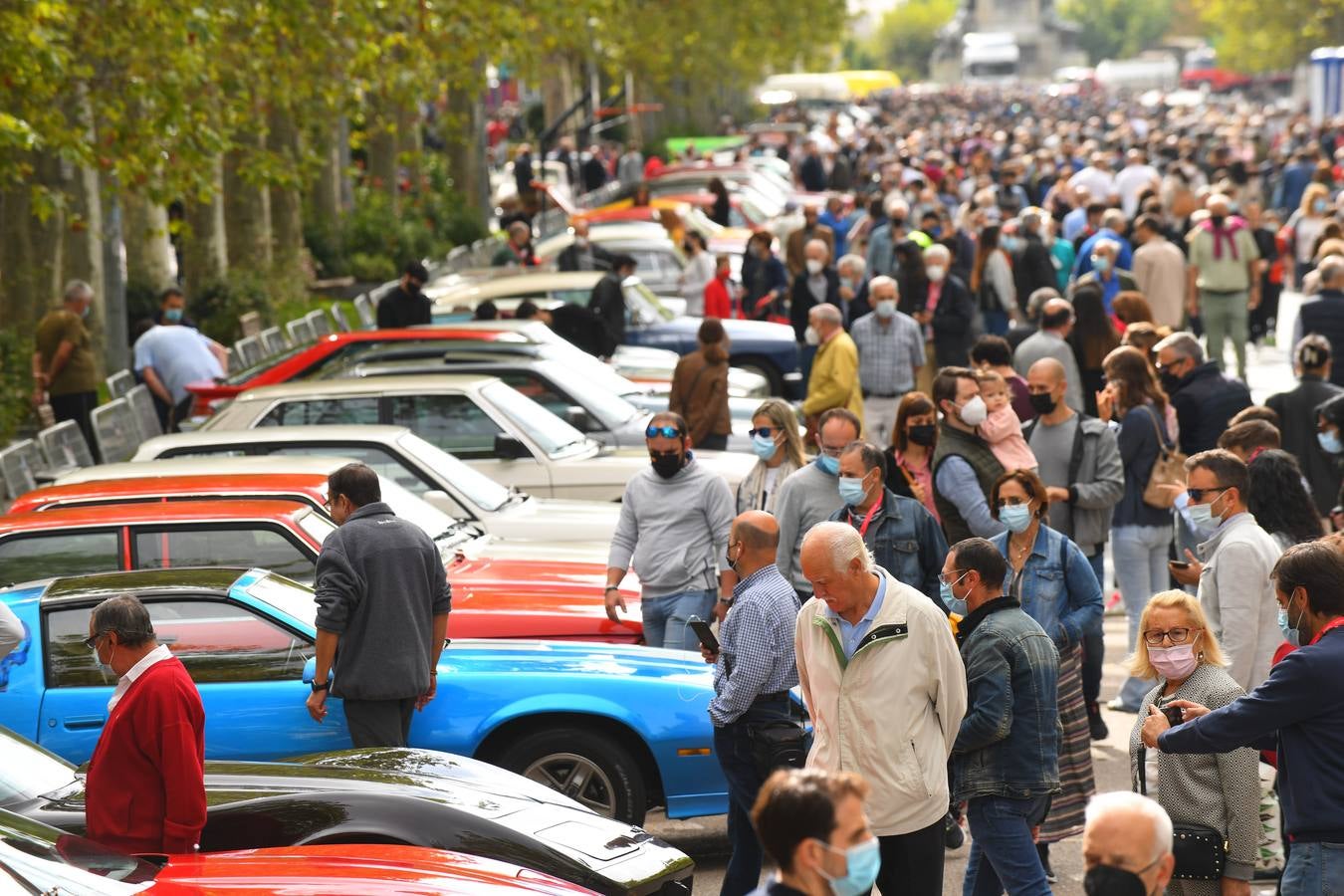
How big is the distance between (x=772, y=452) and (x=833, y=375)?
3662 mm

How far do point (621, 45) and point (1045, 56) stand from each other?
516 feet

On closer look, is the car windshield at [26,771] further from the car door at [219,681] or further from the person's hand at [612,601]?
the person's hand at [612,601]

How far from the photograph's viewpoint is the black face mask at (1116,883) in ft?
14.1

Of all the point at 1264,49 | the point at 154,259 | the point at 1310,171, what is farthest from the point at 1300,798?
the point at 1264,49

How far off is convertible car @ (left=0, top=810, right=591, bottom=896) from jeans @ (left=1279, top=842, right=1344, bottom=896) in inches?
84.1

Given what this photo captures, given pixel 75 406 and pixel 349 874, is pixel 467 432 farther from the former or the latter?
pixel 349 874

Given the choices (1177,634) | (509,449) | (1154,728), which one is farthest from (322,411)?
(1154,728)

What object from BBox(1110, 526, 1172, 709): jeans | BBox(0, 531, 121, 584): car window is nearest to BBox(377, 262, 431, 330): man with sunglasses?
BBox(1110, 526, 1172, 709): jeans

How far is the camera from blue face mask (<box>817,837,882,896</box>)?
4.08 m

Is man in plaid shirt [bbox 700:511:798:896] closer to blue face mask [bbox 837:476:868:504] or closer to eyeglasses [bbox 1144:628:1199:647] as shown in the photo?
blue face mask [bbox 837:476:868:504]

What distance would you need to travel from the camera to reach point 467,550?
10492mm

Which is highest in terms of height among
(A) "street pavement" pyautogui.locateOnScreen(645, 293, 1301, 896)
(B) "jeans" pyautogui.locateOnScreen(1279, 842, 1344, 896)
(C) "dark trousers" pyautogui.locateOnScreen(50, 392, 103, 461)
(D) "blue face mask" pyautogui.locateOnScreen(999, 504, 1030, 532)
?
(D) "blue face mask" pyautogui.locateOnScreen(999, 504, 1030, 532)

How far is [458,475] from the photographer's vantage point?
11555 millimetres

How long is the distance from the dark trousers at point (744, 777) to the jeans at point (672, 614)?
7.33 ft
